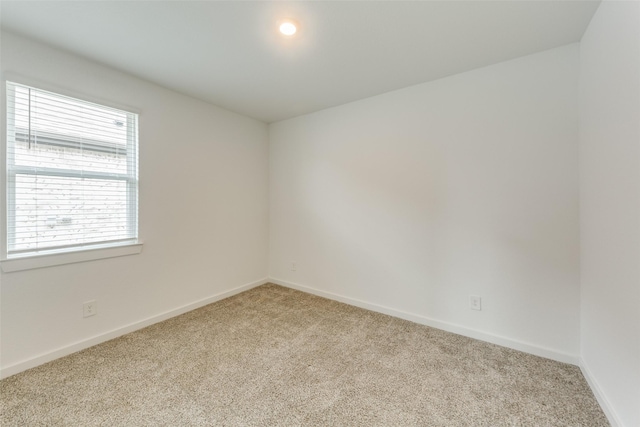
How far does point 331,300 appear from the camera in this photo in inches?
126

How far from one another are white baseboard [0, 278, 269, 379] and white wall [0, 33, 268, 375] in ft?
0.03

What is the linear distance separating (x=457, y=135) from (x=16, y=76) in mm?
3379

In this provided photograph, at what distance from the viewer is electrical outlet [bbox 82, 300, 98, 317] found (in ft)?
6.94

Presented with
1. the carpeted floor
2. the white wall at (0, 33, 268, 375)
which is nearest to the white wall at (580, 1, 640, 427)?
the carpeted floor

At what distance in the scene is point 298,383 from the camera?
5.64 feet

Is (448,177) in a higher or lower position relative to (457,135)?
lower

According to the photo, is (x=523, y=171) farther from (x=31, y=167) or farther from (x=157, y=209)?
(x=31, y=167)

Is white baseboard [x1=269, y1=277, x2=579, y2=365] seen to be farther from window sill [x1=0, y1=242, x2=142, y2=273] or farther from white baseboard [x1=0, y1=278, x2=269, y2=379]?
window sill [x1=0, y1=242, x2=142, y2=273]

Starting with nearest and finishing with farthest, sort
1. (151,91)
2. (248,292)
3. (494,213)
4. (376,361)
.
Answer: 1. (376,361)
2. (494,213)
3. (151,91)
4. (248,292)

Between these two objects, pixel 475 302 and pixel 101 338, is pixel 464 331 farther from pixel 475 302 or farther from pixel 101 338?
pixel 101 338

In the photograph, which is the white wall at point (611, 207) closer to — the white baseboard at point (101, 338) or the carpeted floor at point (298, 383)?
the carpeted floor at point (298, 383)

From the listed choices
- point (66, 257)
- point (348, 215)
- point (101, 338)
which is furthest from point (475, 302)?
point (66, 257)

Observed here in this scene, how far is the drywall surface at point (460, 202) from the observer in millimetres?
1936

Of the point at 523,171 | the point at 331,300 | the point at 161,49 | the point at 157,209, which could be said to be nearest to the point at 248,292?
the point at 331,300
